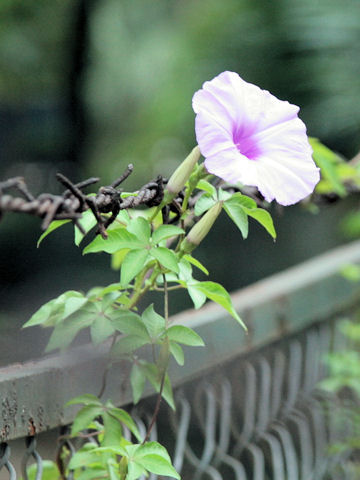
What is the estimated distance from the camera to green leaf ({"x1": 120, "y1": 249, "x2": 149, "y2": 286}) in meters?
0.62

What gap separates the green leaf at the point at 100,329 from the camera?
68cm

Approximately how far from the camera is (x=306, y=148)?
0.64 m

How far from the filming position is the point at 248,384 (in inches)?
44.5

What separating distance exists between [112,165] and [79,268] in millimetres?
774

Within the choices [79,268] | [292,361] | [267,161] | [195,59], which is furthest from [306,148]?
[79,268]

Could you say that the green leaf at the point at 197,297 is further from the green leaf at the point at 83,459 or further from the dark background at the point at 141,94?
the dark background at the point at 141,94

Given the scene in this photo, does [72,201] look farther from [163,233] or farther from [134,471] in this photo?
[134,471]

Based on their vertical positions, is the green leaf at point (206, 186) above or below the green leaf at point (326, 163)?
above

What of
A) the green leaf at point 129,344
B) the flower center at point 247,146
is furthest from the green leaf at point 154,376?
the flower center at point 247,146

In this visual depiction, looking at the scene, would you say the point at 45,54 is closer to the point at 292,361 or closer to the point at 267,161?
the point at 292,361

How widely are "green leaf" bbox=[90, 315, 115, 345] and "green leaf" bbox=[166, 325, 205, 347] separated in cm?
6

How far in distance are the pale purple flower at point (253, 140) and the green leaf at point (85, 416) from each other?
0.96 ft

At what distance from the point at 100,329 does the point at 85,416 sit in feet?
0.31

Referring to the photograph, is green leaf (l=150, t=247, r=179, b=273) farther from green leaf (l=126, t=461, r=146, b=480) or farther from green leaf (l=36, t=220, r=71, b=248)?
green leaf (l=126, t=461, r=146, b=480)
